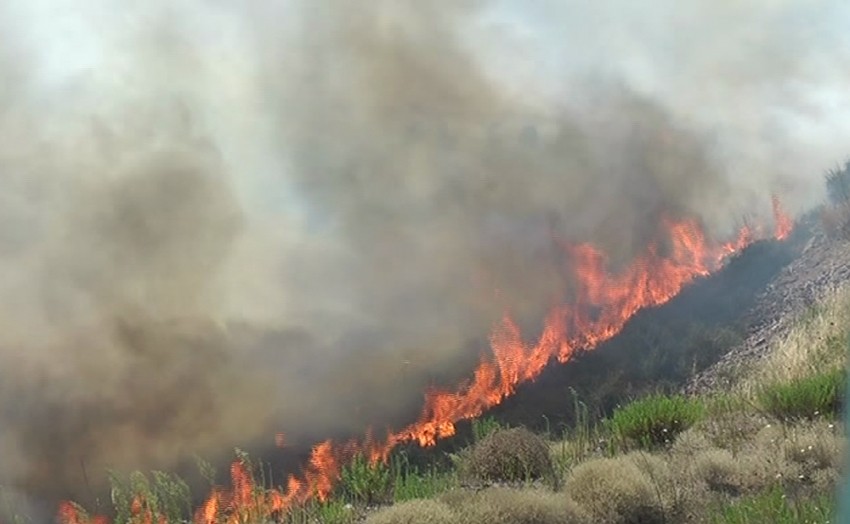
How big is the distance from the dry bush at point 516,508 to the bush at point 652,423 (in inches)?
104

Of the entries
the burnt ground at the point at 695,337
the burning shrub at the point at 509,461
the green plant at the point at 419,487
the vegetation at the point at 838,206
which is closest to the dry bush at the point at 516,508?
the green plant at the point at 419,487

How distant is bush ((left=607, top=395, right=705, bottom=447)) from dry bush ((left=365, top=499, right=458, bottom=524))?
11.2ft

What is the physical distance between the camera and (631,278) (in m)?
34.3

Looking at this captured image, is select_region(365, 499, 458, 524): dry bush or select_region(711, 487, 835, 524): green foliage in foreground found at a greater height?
select_region(365, 499, 458, 524): dry bush

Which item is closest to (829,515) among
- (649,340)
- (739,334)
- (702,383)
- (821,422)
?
(821,422)

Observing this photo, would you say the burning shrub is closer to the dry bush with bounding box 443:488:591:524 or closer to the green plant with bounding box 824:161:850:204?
the dry bush with bounding box 443:488:591:524

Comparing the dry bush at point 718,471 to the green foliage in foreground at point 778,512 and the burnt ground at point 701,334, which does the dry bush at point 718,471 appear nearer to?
the green foliage in foreground at point 778,512

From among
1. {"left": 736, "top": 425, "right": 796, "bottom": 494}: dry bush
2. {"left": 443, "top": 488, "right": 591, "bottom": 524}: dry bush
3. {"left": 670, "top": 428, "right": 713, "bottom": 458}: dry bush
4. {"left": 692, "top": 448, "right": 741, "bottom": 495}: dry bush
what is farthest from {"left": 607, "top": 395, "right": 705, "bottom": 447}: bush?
{"left": 443, "top": 488, "right": 591, "bottom": 524}: dry bush

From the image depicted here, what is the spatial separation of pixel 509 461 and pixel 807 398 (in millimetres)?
3551

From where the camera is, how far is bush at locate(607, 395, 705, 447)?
363 inches

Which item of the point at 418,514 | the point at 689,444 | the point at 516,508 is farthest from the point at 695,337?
the point at 418,514

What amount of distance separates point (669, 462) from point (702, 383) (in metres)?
11.2

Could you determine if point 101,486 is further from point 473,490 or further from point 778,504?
point 778,504

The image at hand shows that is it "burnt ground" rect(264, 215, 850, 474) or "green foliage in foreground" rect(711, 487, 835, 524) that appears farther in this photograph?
"burnt ground" rect(264, 215, 850, 474)
